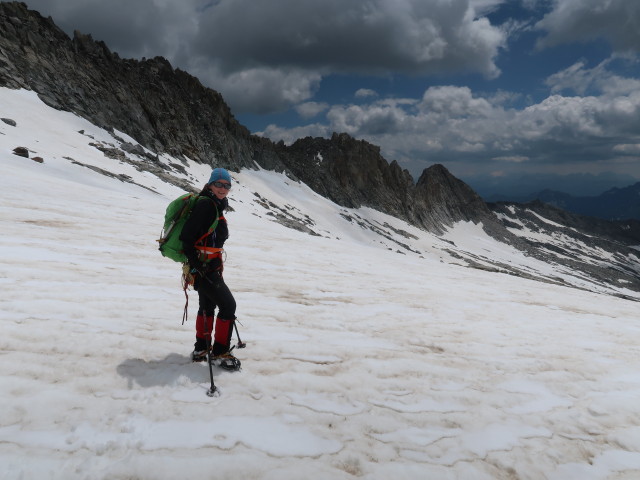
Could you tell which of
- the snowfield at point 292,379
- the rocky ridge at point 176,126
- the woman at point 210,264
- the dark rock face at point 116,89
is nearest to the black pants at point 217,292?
the woman at point 210,264

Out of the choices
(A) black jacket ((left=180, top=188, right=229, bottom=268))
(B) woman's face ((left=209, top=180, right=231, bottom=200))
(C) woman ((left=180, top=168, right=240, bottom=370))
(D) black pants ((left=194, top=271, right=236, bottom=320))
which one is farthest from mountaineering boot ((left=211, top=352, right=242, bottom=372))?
(B) woman's face ((left=209, top=180, right=231, bottom=200))

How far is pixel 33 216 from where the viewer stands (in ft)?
41.2

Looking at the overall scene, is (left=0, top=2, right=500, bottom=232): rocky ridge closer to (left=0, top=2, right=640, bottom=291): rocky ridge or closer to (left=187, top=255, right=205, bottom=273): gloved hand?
Answer: (left=0, top=2, right=640, bottom=291): rocky ridge

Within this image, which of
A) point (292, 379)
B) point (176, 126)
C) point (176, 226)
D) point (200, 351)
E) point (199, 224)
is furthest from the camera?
point (176, 126)

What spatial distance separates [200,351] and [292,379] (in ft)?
4.77

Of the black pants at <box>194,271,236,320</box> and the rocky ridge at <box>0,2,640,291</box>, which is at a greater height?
the rocky ridge at <box>0,2,640,291</box>

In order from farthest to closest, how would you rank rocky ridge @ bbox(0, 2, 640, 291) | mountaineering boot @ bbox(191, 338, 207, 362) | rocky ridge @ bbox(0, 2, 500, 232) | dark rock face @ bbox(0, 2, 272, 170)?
1. rocky ridge @ bbox(0, 2, 500, 232)
2. rocky ridge @ bbox(0, 2, 640, 291)
3. dark rock face @ bbox(0, 2, 272, 170)
4. mountaineering boot @ bbox(191, 338, 207, 362)

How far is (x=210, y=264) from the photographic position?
17.9 ft

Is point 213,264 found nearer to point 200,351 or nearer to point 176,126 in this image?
point 200,351

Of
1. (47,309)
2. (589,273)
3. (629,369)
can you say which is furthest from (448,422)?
(589,273)

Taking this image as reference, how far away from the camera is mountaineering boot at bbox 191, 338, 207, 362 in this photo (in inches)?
222

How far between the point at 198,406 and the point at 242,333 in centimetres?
251

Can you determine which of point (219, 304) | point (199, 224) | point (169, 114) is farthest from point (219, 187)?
point (169, 114)

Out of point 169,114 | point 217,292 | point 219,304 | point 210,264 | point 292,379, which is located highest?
point 169,114
